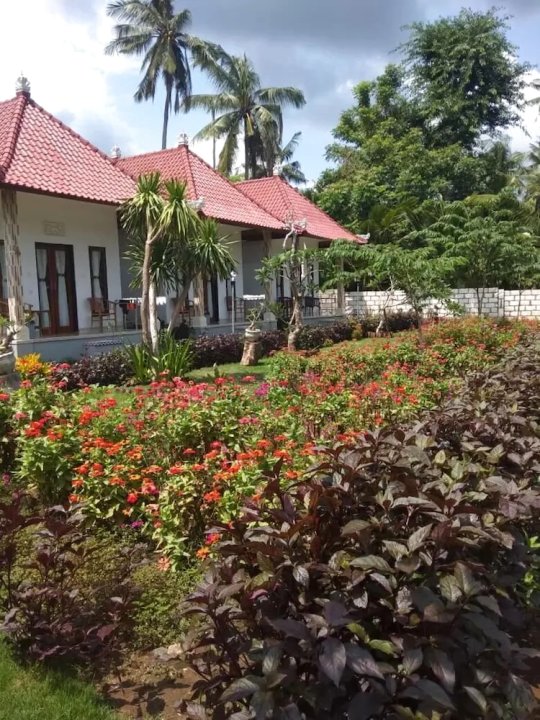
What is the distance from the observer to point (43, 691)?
2562 millimetres

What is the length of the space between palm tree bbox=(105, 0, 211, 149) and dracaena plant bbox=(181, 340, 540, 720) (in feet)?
109

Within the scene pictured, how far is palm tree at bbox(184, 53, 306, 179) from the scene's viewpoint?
33.1m

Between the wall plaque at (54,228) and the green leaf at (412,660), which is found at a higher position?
the wall plaque at (54,228)

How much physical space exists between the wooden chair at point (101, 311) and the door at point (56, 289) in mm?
396

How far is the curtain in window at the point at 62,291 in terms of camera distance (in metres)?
13.4

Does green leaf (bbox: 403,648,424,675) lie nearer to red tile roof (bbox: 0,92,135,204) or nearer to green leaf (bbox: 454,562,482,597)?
green leaf (bbox: 454,562,482,597)

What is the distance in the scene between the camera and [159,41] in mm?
31766

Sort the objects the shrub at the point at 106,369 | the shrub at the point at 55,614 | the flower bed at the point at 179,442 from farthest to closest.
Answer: the shrub at the point at 106,369
the flower bed at the point at 179,442
the shrub at the point at 55,614

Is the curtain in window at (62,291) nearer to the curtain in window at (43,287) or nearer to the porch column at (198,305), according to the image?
the curtain in window at (43,287)

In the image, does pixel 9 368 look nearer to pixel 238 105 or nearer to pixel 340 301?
pixel 340 301

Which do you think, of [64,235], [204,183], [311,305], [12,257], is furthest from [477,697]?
[311,305]

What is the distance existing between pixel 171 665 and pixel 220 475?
3.46 ft

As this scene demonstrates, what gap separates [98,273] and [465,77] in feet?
70.7

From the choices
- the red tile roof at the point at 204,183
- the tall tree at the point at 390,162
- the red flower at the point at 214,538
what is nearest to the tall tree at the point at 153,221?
the red tile roof at the point at 204,183
